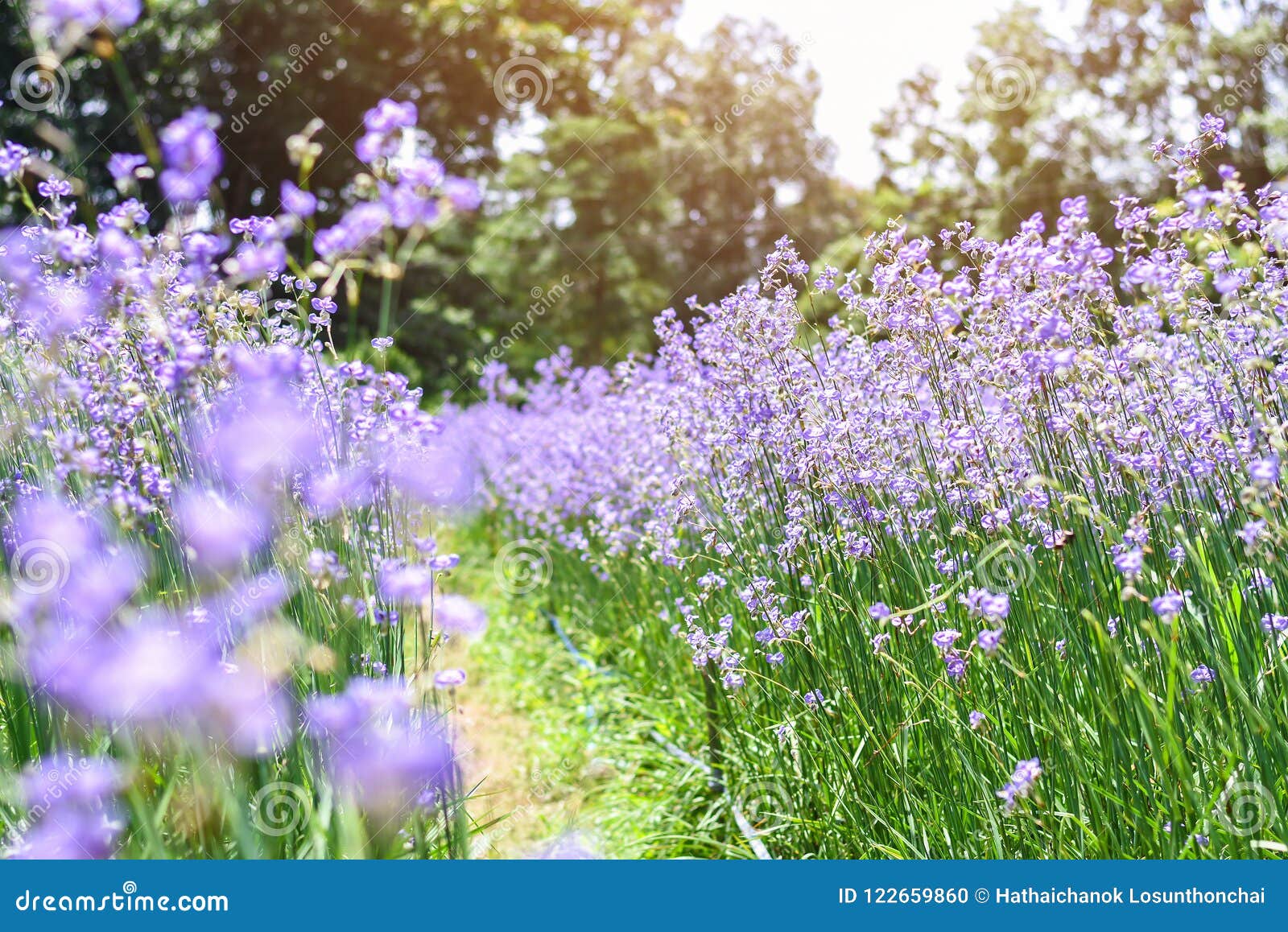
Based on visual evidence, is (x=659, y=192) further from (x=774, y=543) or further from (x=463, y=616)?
(x=463, y=616)

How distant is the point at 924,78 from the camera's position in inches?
1061

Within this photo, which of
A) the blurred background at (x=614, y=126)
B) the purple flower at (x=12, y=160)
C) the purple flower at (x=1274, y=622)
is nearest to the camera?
the purple flower at (x=1274, y=622)

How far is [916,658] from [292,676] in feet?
5.15

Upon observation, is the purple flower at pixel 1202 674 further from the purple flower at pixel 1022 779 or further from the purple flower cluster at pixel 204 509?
the purple flower cluster at pixel 204 509

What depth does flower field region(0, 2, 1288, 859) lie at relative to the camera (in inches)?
73.7

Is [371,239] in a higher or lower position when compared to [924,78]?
lower

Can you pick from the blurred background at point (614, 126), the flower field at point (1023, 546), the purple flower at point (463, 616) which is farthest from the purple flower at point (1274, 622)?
the blurred background at point (614, 126)

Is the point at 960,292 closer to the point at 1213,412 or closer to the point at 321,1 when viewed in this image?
the point at 1213,412

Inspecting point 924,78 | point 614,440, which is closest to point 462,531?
point 614,440

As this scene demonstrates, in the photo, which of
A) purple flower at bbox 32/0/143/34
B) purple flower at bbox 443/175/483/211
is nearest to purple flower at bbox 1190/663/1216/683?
purple flower at bbox 443/175/483/211

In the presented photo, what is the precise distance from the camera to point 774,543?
334 cm

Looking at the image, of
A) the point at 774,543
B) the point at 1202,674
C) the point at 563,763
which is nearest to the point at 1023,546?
the point at 1202,674

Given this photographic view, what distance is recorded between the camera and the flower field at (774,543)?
187 centimetres

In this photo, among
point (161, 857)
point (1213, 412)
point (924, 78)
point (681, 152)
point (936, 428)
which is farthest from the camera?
point (924, 78)
